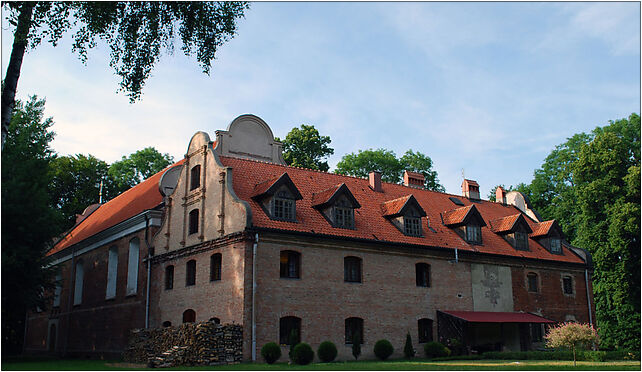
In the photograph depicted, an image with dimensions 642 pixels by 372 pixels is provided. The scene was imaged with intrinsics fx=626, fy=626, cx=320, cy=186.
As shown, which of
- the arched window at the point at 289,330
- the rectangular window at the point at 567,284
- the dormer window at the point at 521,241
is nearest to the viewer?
the arched window at the point at 289,330

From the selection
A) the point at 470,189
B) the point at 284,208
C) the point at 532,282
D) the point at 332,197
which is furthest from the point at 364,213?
the point at 470,189

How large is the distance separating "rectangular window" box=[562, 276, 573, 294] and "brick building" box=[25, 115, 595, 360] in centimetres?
7

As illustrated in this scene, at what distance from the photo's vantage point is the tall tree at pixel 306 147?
56.7 metres

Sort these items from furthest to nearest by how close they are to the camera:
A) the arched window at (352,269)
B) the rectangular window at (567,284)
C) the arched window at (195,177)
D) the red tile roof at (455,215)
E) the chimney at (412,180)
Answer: the chimney at (412,180) → the rectangular window at (567,284) → the red tile roof at (455,215) → the arched window at (195,177) → the arched window at (352,269)

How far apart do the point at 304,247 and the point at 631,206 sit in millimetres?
21880

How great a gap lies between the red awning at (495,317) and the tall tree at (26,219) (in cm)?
1895

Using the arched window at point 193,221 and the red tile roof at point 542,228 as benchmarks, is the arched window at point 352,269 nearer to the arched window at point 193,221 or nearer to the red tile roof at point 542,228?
the arched window at point 193,221

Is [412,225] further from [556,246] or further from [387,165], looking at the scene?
[387,165]

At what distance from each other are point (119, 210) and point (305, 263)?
17642 millimetres

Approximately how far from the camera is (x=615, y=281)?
38.8m

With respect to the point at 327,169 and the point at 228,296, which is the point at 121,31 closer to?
the point at 228,296

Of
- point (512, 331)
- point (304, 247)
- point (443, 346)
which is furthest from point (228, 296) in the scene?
point (512, 331)

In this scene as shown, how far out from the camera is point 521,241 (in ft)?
121

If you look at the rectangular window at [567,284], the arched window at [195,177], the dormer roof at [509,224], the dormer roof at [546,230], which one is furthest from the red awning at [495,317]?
the arched window at [195,177]
